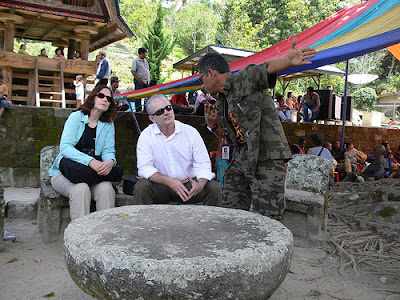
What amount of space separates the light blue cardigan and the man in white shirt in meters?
0.44

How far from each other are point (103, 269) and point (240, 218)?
2.86 feet

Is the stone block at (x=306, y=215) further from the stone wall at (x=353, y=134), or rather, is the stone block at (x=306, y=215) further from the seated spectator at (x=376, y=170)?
the stone wall at (x=353, y=134)

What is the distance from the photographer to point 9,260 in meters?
2.79

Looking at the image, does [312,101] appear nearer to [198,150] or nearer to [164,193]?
[198,150]

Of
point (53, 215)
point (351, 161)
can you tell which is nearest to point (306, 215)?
point (53, 215)

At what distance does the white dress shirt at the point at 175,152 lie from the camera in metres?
2.97

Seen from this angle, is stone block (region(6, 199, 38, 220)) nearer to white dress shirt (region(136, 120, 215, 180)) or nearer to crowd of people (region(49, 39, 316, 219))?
crowd of people (region(49, 39, 316, 219))

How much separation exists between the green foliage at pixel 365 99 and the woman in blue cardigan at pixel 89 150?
2306cm

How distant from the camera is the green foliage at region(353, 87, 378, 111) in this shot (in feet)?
75.6

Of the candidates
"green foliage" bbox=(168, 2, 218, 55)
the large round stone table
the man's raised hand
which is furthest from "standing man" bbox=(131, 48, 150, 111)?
"green foliage" bbox=(168, 2, 218, 55)

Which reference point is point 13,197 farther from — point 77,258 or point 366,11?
point 366,11

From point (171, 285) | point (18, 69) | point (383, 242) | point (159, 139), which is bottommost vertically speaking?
point (383, 242)

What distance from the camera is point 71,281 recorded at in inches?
97.6

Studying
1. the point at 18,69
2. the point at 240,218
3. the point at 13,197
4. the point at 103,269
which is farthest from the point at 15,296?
the point at 18,69
